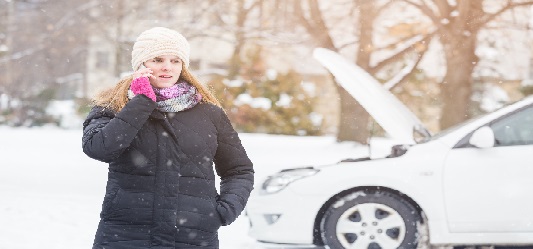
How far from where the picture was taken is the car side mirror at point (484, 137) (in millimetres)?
6008

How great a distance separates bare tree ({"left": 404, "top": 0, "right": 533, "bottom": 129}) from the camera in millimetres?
12297

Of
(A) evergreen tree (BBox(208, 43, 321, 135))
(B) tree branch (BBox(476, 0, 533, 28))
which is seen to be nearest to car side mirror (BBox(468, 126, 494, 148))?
(B) tree branch (BBox(476, 0, 533, 28))

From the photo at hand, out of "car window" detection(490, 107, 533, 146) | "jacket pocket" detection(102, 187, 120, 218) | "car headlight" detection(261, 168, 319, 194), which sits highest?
"car window" detection(490, 107, 533, 146)

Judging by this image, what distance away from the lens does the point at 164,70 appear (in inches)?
112

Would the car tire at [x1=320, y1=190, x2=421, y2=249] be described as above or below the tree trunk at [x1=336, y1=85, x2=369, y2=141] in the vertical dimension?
below

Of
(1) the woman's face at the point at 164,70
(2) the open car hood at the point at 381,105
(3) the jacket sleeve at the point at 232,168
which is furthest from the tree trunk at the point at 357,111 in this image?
(1) the woman's face at the point at 164,70

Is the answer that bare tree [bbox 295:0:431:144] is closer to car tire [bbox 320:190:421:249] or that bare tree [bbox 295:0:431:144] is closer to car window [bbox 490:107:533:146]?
car window [bbox 490:107:533:146]

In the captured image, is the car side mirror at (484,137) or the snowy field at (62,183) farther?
the snowy field at (62,183)

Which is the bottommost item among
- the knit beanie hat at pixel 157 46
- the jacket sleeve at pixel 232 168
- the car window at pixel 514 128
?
the jacket sleeve at pixel 232 168

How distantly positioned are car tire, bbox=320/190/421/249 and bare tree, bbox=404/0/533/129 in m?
6.51

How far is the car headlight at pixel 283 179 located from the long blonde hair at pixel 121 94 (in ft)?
12.2

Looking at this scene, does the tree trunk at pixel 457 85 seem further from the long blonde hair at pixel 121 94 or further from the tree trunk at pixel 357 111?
the long blonde hair at pixel 121 94

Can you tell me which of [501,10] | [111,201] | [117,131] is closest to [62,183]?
[501,10]

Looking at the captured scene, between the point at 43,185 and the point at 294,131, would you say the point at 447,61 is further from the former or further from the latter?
the point at 294,131
